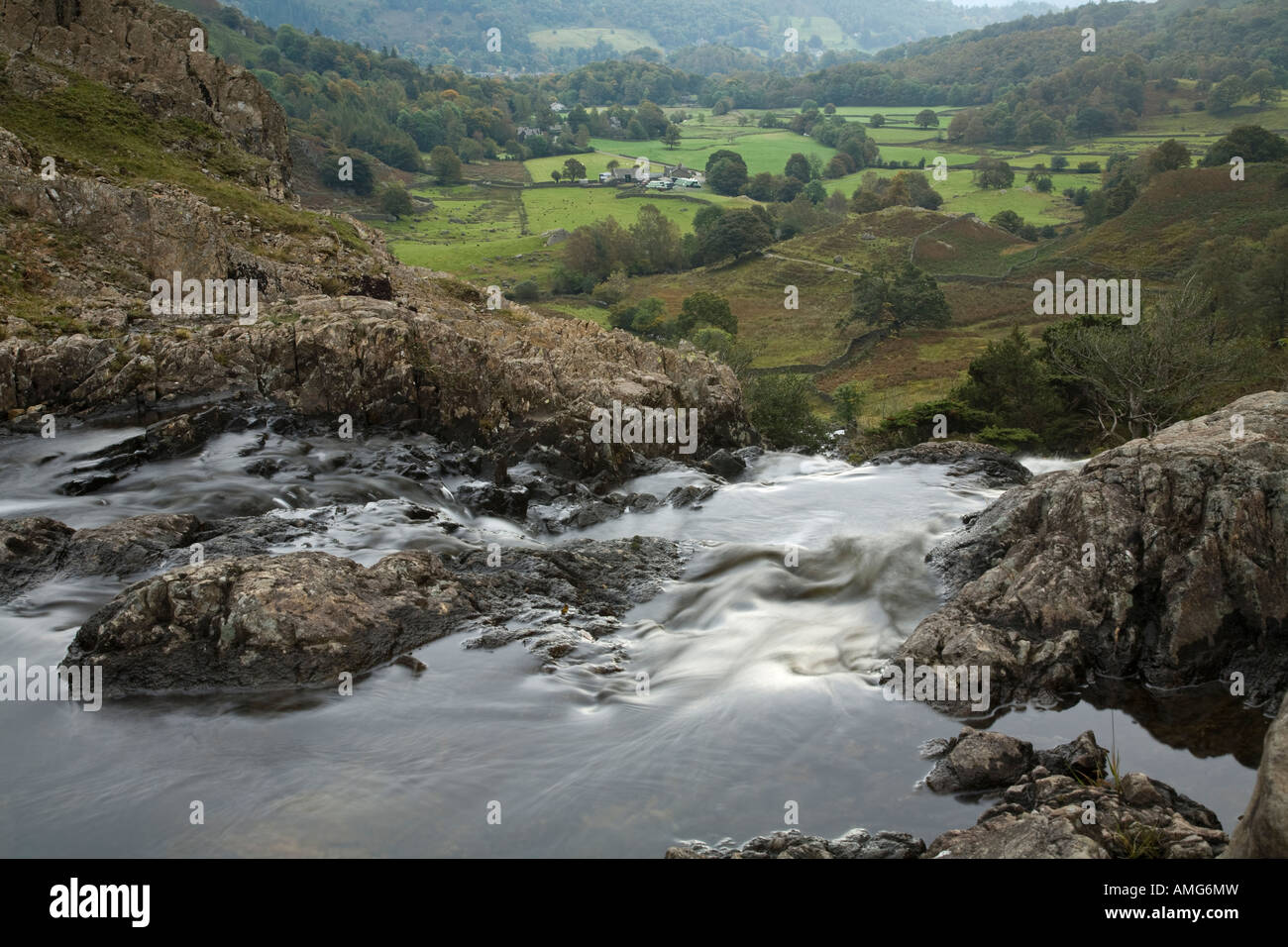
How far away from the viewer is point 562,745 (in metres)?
15.0

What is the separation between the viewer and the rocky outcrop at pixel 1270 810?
29.8 ft

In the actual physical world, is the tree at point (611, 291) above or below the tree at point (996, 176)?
below

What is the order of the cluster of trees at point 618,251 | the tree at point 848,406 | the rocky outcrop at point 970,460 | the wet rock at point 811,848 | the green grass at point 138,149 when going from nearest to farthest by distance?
the wet rock at point 811,848 < the rocky outcrop at point 970,460 < the green grass at point 138,149 < the tree at point 848,406 < the cluster of trees at point 618,251

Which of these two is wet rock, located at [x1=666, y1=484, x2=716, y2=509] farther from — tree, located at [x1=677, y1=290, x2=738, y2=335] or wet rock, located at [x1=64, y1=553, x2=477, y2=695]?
tree, located at [x1=677, y1=290, x2=738, y2=335]

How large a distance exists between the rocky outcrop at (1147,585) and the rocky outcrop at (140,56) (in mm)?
43567

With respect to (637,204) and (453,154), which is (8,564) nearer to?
(637,204)

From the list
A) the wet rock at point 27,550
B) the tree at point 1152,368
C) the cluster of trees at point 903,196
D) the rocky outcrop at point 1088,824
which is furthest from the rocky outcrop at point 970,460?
the cluster of trees at point 903,196

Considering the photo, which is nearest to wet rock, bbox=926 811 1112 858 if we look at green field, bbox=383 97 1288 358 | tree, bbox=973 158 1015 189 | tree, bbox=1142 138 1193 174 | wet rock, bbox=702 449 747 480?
wet rock, bbox=702 449 747 480

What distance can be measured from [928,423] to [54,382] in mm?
36684

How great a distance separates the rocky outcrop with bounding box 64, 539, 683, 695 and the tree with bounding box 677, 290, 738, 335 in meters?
88.0

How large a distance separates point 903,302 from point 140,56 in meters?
89.0

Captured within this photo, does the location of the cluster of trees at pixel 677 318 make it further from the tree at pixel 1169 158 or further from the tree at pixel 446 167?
the tree at pixel 446 167

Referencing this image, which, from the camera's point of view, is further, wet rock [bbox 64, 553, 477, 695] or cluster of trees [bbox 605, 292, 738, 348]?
cluster of trees [bbox 605, 292, 738, 348]

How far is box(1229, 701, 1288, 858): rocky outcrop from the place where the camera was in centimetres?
907
